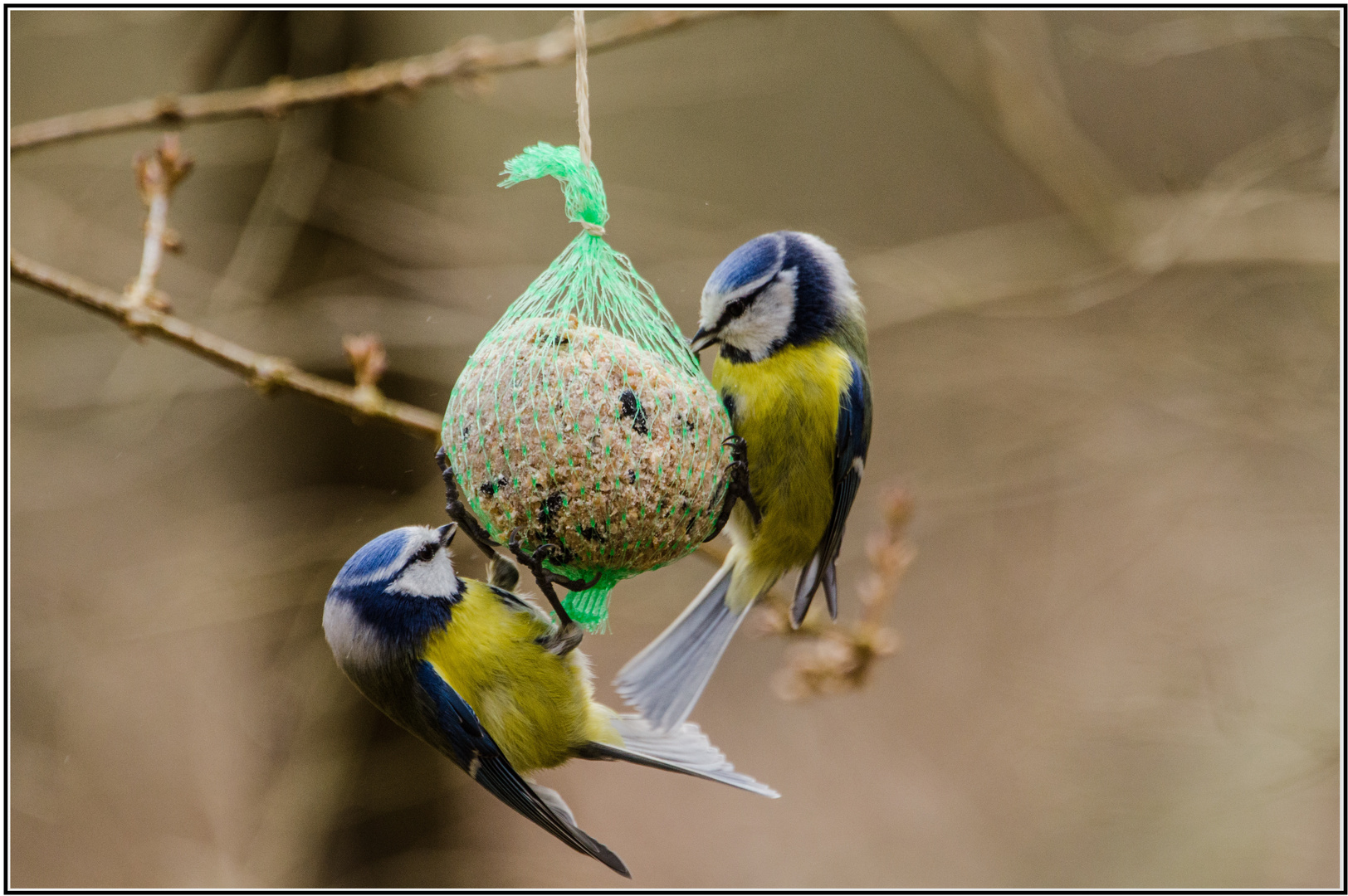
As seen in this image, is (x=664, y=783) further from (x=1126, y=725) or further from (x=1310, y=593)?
(x=1310, y=593)

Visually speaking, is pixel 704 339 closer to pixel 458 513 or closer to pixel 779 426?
pixel 779 426

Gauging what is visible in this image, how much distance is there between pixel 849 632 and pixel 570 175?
153 centimetres

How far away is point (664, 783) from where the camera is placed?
6.20m

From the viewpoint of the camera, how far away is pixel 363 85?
9.20ft

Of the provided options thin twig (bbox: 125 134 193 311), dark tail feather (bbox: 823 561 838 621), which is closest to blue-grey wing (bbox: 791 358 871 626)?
dark tail feather (bbox: 823 561 838 621)

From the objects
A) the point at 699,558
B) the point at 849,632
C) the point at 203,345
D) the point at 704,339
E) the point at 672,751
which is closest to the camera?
the point at 203,345

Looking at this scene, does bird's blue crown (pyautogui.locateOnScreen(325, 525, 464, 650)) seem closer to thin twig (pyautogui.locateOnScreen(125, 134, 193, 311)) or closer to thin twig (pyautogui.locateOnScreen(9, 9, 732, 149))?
thin twig (pyautogui.locateOnScreen(125, 134, 193, 311))

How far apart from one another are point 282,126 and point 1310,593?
4567mm

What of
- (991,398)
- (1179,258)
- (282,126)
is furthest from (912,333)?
(282,126)

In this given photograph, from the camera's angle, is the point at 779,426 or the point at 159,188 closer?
the point at 779,426

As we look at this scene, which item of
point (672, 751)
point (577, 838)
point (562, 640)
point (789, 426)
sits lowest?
point (577, 838)

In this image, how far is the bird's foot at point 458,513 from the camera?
2.22 metres

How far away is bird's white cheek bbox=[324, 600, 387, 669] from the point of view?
98.6 inches

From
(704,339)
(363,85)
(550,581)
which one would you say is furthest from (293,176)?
(550,581)
